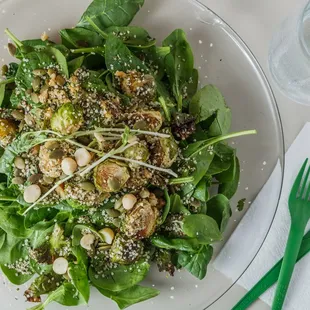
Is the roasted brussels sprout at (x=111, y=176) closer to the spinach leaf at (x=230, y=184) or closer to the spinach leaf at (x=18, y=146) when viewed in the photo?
the spinach leaf at (x=18, y=146)

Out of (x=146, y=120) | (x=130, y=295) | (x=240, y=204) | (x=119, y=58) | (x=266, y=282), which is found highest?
(x=119, y=58)


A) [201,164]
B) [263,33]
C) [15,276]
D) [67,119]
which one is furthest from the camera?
[263,33]

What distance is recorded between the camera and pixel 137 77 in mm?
1142

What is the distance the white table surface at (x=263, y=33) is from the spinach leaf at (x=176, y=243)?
A: 10.9 inches

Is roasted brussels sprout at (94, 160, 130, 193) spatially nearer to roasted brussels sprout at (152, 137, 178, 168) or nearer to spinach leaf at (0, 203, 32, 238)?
roasted brussels sprout at (152, 137, 178, 168)

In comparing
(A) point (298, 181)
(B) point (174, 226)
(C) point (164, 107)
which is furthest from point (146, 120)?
(A) point (298, 181)

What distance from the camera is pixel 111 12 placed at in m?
1.23

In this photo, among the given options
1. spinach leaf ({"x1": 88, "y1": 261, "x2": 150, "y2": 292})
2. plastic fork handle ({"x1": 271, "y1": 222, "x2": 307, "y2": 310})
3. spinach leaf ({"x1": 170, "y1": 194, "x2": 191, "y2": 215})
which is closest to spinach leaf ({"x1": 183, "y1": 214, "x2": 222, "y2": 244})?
spinach leaf ({"x1": 170, "y1": 194, "x2": 191, "y2": 215})

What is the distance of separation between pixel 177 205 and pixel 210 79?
0.34 meters

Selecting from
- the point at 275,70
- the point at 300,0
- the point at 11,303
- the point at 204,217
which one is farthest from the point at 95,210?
the point at 300,0

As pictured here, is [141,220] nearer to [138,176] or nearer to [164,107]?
[138,176]

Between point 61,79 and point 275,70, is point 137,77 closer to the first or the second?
point 61,79

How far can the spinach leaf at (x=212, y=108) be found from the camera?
3.91 ft

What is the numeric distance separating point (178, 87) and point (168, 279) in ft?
1.58
